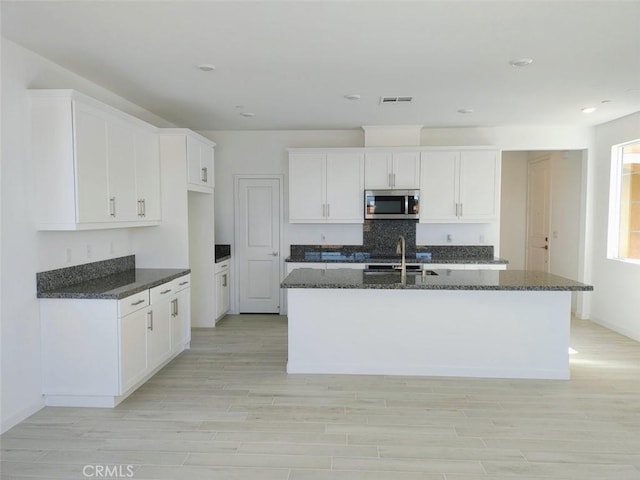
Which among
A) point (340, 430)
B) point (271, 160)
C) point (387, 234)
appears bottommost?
point (340, 430)

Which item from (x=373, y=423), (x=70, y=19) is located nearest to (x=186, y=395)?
(x=373, y=423)

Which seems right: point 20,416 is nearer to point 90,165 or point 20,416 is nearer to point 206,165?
point 90,165

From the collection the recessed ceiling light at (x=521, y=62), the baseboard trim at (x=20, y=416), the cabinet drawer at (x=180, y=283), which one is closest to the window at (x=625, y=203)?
the recessed ceiling light at (x=521, y=62)

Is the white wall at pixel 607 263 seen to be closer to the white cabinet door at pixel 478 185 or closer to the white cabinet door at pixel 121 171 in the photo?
the white cabinet door at pixel 478 185

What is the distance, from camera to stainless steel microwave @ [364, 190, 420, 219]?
5.84 metres

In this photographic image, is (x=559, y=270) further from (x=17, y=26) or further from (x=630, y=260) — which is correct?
(x=17, y=26)

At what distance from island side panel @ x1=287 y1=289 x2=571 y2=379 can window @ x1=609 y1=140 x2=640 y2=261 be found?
7.34 ft

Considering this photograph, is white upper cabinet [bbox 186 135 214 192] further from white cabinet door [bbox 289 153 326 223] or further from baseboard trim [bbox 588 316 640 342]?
baseboard trim [bbox 588 316 640 342]

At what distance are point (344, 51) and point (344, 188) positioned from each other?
2849mm

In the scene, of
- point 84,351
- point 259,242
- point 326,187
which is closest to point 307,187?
point 326,187

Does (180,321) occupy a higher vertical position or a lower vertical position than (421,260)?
lower

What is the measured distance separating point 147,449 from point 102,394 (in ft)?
2.73

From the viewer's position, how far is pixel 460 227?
624 cm

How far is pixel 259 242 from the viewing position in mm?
6441
